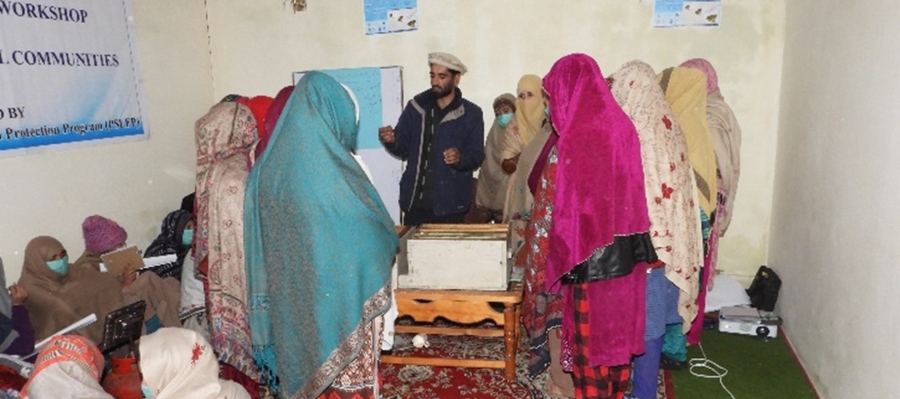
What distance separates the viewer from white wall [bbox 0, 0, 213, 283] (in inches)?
120

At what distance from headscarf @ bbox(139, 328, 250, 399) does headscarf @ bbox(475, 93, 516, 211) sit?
2.38 metres

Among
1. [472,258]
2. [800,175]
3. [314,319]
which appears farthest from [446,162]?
[800,175]

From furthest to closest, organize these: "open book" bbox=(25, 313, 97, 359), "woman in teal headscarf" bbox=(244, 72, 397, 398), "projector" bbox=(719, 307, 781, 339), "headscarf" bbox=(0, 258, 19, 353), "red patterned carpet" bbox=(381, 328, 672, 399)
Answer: "projector" bbox=(719, 307, 781, 339)
"red patterned carpet" bbox=(381, 328, 672, 399)
"open book" bbox=(25, 313, 97, 359)
"headscarf" bbox=(0, 258, 19, 353)
"woman in teal headscarf" bbox=(244, 72, 397, 398)

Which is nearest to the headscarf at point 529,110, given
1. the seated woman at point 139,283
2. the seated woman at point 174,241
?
the seated woman at point 174,241

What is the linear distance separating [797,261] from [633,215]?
1690 millimetres

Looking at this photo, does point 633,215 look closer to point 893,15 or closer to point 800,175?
point 893,15

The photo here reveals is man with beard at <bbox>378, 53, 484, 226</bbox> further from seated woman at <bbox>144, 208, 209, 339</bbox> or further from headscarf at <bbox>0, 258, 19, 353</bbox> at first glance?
headscarf at <bbox>0, 258, 19, 353</bbox>

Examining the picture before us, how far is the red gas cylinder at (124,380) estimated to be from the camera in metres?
2.06

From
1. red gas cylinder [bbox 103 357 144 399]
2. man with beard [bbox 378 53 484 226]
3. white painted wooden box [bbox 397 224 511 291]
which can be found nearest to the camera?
red gas cylinder [bbox 103 357 144 399]

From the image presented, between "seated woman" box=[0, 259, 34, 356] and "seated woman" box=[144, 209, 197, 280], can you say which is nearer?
"seated woman" box=[0, 259, 34, 356]

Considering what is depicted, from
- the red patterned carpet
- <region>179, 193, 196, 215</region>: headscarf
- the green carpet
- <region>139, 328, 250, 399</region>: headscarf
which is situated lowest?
the green carpet

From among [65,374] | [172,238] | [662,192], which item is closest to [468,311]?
[662,192]

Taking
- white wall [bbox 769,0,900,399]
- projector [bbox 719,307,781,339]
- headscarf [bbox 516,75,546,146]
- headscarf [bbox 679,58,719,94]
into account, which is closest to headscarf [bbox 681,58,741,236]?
headscarf [bbox 679,58,719,94]

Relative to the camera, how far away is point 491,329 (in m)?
3.07
